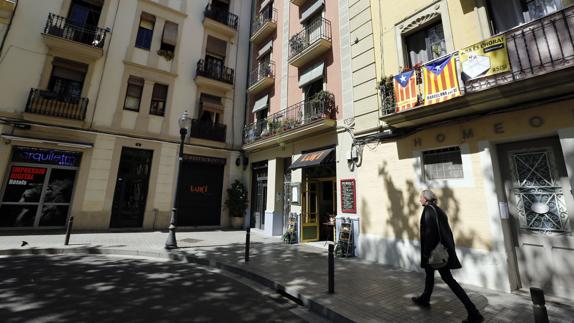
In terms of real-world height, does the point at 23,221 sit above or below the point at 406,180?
below

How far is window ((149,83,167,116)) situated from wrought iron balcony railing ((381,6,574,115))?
13251 millimetres

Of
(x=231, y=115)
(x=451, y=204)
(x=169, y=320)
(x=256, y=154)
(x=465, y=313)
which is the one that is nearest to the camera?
(x=169, y=320)

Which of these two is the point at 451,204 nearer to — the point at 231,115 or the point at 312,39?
the point at 312,39

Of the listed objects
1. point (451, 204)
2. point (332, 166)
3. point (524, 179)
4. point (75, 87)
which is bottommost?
point (451, 204)

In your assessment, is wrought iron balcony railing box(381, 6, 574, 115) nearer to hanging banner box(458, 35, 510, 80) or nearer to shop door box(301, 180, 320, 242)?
hanging banner box(458, 35, 510, 80)

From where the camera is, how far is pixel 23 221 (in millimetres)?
10508

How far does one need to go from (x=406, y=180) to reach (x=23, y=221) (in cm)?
1443

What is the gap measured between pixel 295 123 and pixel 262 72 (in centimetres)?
543

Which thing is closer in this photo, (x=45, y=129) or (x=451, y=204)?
(x=451, y=204)

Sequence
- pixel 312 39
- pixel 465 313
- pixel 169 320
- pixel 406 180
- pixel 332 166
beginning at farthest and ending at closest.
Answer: pixel 312 39 < pixel 332 166 < pixel 406 180 < pixel 465 313 < pixel 169 320

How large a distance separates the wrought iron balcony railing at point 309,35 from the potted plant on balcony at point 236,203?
7.41 metres

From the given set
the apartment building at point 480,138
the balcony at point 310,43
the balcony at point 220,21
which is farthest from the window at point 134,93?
the apartment building at point 480,138

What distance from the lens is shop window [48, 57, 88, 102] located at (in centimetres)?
1135

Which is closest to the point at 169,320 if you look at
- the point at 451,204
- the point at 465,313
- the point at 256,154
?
the point at 465,313
